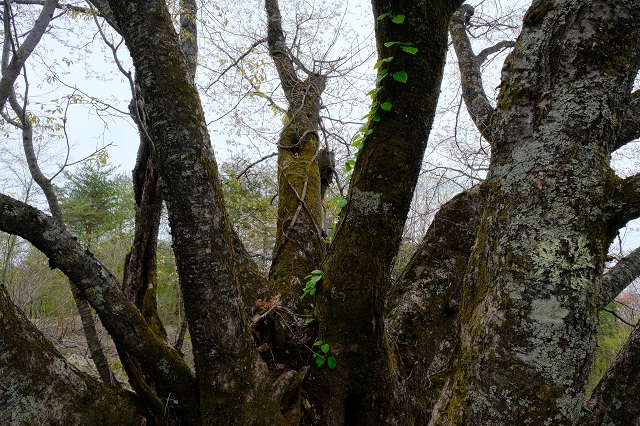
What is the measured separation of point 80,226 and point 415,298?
17.0 metres

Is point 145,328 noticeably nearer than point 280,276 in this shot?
Yes

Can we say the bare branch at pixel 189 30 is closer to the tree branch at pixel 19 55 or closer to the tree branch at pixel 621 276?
the tree branch at pixel 19 55

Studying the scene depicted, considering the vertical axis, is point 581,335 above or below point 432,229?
below

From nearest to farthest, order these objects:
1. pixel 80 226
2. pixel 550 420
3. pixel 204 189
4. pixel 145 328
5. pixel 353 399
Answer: pixel 550 420 < pixel 204 189 < pixel 145 328 < pixel 353 399 < pixel 80 226

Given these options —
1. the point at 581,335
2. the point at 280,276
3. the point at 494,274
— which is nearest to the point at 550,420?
the point at 581,335

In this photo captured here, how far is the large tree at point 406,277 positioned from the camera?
43.6 inches

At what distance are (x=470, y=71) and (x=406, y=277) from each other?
9.66 feet

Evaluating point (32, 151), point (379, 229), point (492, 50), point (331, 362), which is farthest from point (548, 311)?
point (492, 50)

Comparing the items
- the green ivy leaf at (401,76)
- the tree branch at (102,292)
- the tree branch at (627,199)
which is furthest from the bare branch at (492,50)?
the tree branch at (102,292)

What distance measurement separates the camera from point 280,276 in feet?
9.21

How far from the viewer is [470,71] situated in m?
4.35

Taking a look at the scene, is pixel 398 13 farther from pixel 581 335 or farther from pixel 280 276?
pixel 280 276

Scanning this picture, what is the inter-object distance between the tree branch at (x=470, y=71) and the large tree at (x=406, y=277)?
199 centimetres

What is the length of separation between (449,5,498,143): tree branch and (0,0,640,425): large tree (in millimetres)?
1985
